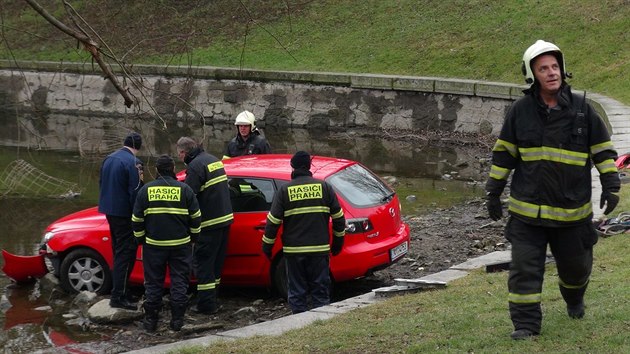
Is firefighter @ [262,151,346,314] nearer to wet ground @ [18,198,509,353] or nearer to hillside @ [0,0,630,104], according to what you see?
wet ground @ [18,198,509,353]

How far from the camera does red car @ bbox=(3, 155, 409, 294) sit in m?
10.2

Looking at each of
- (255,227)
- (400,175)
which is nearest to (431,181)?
(400,175)

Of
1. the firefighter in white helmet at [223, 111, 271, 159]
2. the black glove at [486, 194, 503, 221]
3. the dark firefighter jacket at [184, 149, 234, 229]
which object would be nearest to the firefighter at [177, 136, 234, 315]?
the dark firefighter jacket at [184, 149, 234, 229]

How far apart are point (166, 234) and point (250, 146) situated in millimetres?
3610

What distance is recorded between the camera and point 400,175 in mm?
19281

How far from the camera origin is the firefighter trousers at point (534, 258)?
6348 mm

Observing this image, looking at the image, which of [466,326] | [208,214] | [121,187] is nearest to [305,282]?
[208,214]

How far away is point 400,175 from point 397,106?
5.24 meters

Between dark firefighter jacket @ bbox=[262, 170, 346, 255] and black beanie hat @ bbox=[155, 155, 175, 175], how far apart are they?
1.08 m

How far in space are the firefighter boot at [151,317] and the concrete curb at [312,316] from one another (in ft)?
4.43

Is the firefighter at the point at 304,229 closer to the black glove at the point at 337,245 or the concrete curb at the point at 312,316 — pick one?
the black glove at the point at 337,245

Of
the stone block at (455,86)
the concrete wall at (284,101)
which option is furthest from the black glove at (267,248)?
the stone block at (455,86)

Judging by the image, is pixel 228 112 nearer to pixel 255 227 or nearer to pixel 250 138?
pixel 250 138

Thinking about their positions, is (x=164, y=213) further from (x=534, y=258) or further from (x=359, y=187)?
(x=534, y=258)
